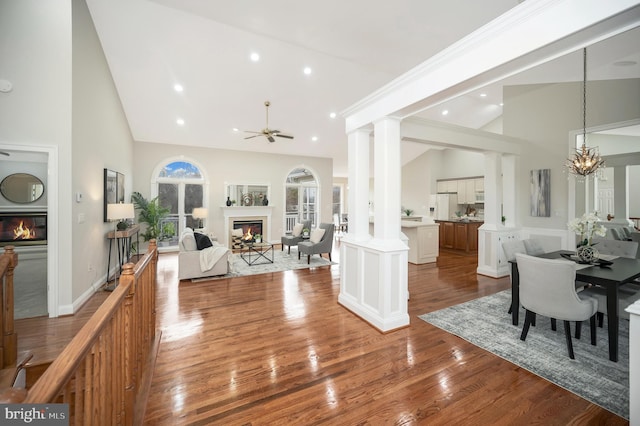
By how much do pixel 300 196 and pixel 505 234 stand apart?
6239mm

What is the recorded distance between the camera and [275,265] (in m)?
5.97

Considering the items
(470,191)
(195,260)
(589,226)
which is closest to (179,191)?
(195,260)

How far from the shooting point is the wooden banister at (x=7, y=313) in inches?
84.3

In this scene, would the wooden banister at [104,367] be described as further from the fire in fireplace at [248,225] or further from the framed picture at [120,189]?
the fire in fireplace at [248,225]

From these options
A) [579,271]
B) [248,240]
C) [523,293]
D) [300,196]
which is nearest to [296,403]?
[523,293]

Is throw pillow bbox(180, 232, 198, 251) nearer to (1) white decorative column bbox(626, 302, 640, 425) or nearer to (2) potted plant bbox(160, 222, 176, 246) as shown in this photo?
(2) potted plant bbox(160, 222, 176, 246)

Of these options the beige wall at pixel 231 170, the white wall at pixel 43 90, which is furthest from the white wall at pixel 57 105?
the beige wall at pixel 231 170

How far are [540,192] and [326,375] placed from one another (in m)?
5.68

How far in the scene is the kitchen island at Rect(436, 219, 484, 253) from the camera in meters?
7.59

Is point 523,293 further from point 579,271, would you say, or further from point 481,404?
point 481,404

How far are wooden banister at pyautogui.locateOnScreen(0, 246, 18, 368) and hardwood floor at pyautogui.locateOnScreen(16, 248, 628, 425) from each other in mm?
706

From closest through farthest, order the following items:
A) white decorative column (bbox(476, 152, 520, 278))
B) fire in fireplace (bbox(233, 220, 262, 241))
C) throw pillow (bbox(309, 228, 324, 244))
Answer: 1. white decorative column (bbox(476, 152, 520, 278))
2. throw pillow (bbox(309, 228, 324, 244))
3. fire in fireplace (bbox(233, 220, 262, 241))

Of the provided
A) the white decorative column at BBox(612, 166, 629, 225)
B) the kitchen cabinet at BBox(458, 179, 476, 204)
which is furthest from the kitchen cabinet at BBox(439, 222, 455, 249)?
the white decorative column at BBox(612, 166, 629, 225)

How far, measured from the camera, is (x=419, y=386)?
209 centimetres
